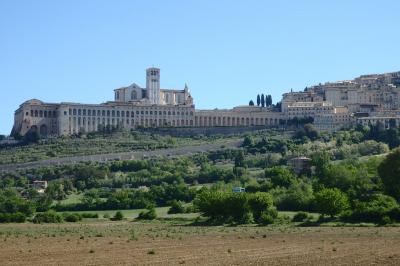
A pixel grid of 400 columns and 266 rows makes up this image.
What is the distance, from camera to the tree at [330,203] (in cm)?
5706

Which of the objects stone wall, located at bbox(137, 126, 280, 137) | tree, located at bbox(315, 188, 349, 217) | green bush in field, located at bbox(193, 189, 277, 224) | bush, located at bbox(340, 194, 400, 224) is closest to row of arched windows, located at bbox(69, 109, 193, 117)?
stone wall, located at bbox(137, 126, 280, 137)

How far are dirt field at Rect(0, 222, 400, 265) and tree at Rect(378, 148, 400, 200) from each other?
1207 centimetres

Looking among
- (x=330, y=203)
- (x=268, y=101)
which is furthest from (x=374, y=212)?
(x=268, y=101)

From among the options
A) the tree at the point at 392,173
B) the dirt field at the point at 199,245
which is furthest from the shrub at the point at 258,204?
the tree at the point at 392,173

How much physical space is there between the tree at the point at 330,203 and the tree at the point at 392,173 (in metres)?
5.30

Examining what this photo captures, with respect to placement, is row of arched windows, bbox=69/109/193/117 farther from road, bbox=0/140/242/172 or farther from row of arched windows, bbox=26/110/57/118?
road, bbox=0/140/242/172

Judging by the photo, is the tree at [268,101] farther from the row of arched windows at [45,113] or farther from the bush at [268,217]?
the bush at [268,217]

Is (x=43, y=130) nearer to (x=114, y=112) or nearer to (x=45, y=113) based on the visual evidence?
(x=45, y=113)

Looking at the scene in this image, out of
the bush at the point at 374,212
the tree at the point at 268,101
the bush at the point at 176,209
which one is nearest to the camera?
the bush at the point at 374,212

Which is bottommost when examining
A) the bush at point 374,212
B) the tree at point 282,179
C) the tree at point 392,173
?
the bush at point 374,212

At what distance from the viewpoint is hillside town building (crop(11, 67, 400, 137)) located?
412ft

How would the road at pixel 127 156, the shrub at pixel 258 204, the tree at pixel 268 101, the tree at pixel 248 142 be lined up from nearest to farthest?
the shrub at pixel 258 204 → the road at pixel 127 156 → the tree at pixel 248 142 → the tree at pixel 268 101

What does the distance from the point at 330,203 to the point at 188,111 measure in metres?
77.3

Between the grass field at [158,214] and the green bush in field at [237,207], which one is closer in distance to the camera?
the green bush in field at [237,207]
